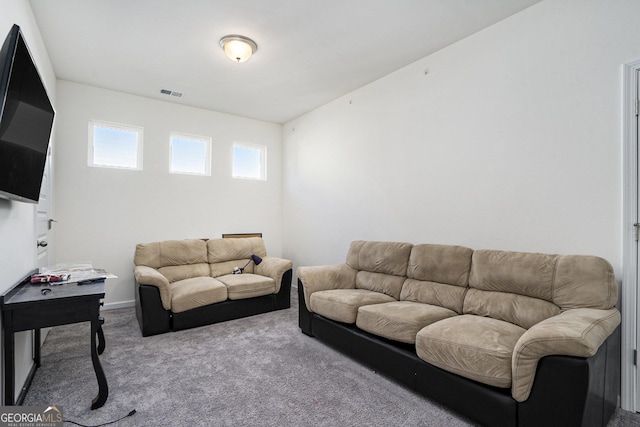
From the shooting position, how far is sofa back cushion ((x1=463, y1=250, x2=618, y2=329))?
202 centimetres

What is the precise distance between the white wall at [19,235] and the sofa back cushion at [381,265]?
2792 millimetres

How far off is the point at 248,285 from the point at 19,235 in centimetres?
222

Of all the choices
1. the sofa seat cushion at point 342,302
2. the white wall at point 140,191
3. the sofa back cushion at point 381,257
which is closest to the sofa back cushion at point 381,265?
the sofa back cushion at point 381,257

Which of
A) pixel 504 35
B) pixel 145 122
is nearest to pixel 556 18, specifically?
pixel 504 35

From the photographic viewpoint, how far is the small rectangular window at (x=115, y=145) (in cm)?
427

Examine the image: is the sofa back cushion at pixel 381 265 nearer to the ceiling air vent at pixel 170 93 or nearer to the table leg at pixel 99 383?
the table leg at pixel 99 383

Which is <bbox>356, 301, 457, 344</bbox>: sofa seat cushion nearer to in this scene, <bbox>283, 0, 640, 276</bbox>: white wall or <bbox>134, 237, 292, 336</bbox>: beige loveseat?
<bbox>283, 0, 640, 276</bbox>: white wall

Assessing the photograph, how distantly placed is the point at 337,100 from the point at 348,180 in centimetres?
120

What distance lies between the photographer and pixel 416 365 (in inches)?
85.9

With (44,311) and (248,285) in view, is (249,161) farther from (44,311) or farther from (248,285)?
(44,311)

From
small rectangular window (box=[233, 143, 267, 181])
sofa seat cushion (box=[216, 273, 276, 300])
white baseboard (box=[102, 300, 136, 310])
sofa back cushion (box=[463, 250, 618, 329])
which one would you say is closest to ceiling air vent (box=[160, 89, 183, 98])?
small rectangular window (box=[233, 143, 267, 181])

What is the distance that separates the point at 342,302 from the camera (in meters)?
2.85

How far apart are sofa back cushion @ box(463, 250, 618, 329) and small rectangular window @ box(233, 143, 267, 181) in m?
3.97

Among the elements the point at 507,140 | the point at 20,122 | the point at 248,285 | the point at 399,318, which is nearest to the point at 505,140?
the point at 507,140
